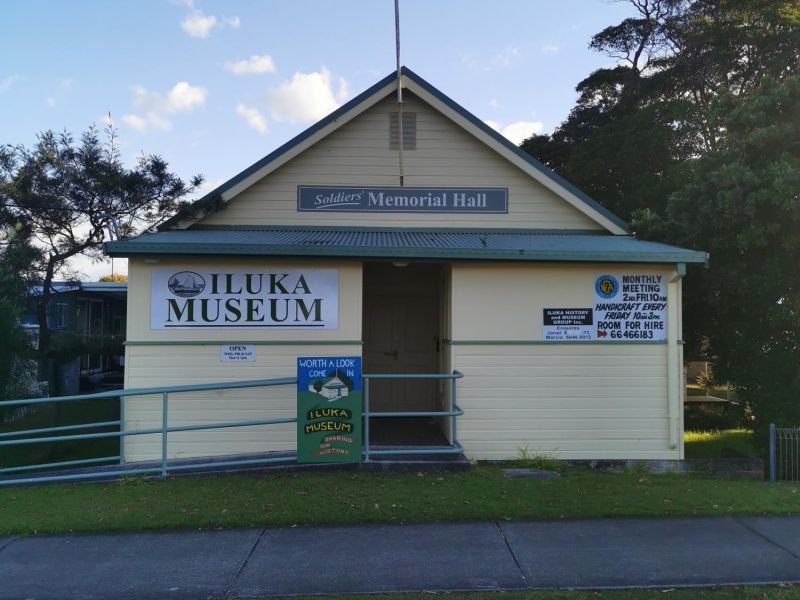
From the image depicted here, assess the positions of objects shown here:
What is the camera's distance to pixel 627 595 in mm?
4730

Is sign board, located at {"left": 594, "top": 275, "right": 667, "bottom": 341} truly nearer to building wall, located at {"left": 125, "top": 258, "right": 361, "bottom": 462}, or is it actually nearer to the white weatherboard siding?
the white weatherboard siding

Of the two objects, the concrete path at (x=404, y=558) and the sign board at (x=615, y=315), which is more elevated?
the sign board at (x=615, y=315)

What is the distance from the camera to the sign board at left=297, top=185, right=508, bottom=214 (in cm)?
1092

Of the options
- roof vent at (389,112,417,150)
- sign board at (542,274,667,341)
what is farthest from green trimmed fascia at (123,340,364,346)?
roof vent at (389,112,417,150)

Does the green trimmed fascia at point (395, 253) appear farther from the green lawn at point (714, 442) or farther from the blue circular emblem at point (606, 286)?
the green lawn at point (714, 442)

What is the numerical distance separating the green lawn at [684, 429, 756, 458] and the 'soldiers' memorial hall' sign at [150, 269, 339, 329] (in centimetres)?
838

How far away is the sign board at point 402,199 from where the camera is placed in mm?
10922

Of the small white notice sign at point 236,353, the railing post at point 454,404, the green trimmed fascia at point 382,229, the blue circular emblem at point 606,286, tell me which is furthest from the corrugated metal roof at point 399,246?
the railing post at point 454,404

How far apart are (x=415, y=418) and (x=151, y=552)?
19.8 feet

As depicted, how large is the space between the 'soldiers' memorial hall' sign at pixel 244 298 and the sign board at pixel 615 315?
3.10 meters

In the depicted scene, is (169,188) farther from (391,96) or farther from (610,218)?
(610,218)

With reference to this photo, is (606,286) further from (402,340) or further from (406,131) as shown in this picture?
(406,131)

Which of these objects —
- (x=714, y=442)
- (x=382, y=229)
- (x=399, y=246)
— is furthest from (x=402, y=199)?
(x=714, y=442)

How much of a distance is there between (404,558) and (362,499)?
1578 mm
